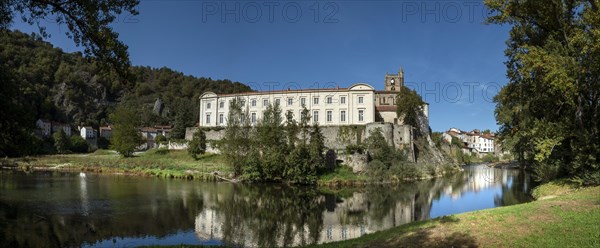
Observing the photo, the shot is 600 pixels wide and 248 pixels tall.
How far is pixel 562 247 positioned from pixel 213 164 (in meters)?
45.2

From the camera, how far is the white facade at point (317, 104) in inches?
2195

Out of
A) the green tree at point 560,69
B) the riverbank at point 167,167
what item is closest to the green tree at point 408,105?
the riverbank at point 167,167

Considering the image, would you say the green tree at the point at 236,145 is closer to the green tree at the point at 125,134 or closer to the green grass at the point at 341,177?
the green grass at the point at 341,177

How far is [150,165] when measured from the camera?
51.2m

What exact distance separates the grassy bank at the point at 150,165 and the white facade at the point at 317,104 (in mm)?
9266

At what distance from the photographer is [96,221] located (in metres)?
18.7

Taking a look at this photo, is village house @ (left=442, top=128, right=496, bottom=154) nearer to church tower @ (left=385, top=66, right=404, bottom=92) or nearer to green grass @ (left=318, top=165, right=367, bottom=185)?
church tower @ (left=385, top=66, right=404, bottom=92)

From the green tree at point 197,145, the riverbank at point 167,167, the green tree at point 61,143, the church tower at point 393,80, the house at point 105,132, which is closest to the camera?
the riverbank at point 167,167

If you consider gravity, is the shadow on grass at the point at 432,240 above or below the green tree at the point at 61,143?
below

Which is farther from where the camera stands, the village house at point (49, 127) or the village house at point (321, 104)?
the village house at point (49, 127)

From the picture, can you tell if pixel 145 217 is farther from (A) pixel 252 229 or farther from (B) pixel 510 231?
(B) pixel 510 231

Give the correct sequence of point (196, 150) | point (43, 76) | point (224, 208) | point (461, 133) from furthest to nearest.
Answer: point (461, 133) → point (43, 76) → point (196, 150) → point (224, 208)

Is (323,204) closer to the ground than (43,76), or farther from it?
closer to the ground

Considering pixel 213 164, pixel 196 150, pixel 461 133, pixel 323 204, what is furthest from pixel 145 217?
pixel 461 133
